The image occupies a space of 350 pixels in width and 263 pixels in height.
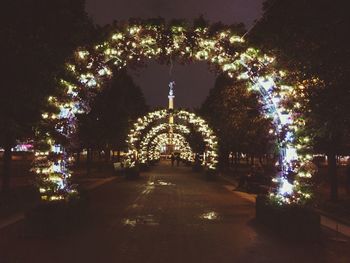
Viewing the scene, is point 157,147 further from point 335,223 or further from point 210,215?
point 335,223

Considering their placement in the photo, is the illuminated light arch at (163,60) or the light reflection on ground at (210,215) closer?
the illuminated light arch at (163,60)

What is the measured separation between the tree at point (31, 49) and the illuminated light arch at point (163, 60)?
0.76 m

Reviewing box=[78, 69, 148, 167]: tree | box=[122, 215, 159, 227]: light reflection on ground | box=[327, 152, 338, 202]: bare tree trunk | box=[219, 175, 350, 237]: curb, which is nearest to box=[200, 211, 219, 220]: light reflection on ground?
box=[122, 215, 159, 227]: light reflection on ground

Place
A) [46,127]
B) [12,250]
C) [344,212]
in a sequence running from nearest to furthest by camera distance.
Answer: [12,250] → [46,127] → [344,212]

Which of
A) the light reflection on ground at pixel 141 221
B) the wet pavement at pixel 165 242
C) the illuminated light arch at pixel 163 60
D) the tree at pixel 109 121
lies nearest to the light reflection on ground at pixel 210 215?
the wet pavement at pixel 165 242

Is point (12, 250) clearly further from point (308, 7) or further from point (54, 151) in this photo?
point (308, 7)

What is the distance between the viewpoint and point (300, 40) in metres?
13.3

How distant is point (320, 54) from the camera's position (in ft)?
41.3

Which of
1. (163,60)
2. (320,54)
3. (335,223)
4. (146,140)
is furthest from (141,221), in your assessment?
(146,140)

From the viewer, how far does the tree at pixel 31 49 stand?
11.7 m

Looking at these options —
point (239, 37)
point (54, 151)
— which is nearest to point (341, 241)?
point (239, 37)

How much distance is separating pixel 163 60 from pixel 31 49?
17.8ft

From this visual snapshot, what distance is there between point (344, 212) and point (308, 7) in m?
7.43

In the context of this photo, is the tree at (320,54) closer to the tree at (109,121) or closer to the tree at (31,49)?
the tree at (31,49)
